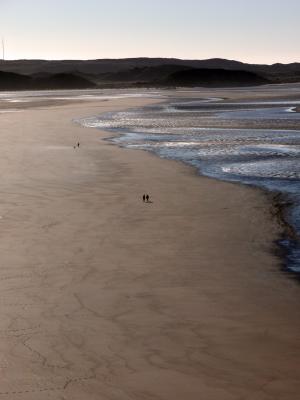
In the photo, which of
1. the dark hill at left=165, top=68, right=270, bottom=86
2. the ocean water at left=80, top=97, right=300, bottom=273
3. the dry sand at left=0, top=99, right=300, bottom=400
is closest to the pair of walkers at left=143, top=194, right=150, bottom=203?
the dry sand at left=0, top=99, right=300, bottom=400

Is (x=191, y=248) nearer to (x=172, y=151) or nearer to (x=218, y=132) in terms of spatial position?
(x=172, y=151)

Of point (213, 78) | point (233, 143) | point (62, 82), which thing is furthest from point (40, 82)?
point (233, 143)

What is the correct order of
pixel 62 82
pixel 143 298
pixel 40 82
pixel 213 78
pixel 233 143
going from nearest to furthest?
pixel 143 298, pixel 233 143, pixel 40 82, pixel 62 82, pixel 213 78

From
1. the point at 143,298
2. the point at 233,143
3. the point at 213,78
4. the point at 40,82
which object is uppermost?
the point at 213,78

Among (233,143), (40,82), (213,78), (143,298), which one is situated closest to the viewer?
(143,298)

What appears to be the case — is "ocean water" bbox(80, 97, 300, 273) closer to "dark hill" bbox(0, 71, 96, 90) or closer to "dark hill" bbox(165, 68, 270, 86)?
"dark hill" bbox(0, 71, 96, 90)

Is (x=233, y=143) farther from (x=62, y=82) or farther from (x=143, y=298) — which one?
(x=62, y=82)

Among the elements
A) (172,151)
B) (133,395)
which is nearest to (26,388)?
(133,395)

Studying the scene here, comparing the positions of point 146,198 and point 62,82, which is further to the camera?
point 62,82
